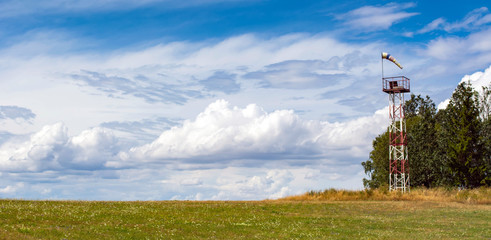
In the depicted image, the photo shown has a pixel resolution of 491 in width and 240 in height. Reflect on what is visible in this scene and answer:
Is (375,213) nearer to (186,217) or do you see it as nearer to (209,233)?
(186,217)

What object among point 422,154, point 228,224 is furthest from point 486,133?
point 228,224

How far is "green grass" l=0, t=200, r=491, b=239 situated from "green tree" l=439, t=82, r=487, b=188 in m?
36.1

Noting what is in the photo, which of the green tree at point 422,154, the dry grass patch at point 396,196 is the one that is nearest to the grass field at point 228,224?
the dry grass patch at point 396,196

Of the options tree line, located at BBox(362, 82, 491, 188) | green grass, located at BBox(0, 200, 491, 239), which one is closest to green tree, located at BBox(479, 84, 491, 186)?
tree line, located at BBox(362, 82, 491, 188)

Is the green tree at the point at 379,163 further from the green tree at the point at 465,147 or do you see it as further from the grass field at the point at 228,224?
the grass field at the point at 228,224

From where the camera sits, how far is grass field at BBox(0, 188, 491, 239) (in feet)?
83.1

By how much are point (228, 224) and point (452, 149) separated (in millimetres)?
59404

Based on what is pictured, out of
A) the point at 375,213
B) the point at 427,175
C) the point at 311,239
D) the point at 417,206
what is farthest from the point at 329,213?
the point at 427,175

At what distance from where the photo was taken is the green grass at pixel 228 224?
25.3 m

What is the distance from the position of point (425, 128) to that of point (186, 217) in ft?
244

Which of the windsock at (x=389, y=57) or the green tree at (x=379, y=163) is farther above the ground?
the windsock at (x=389, y=57)

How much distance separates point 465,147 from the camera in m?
78.4

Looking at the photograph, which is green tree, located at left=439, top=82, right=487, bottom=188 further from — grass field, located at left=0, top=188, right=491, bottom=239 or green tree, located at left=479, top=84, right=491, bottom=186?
grass field, located at left=0, top=188, right=491, bottom=239

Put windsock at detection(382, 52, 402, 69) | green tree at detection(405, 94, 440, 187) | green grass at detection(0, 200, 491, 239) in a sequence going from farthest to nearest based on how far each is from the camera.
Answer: green tree at detection(405, 94, 440, 187)
windsock at detection(382, 52, 402, 69)
green grass at detection(0, 200, 491, 239)
